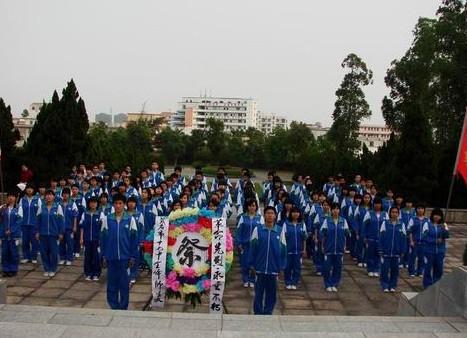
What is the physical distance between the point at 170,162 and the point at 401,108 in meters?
36.6

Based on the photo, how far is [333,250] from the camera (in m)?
8.32

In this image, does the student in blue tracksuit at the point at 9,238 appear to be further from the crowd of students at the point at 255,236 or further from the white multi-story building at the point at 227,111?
the white multi-story building at the point at 227,111

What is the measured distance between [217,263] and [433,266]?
428 centimetres

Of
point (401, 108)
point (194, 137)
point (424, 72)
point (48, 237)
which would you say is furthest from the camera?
point (194, 137)

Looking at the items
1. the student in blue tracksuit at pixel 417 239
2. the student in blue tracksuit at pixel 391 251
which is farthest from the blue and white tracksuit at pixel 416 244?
the student in blue tracksuit at pixel 391 251

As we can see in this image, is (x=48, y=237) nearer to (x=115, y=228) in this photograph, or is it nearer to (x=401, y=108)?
(x=115, y=228)

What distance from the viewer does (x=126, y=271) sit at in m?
6.64

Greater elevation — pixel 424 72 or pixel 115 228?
pixel 424 72

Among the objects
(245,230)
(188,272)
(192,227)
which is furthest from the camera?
(245,230)

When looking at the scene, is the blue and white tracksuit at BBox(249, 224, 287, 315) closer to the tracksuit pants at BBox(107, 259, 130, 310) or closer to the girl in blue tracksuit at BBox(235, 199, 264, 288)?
the girl in blue tracksuit at BBox(235, 199, 264, 288)

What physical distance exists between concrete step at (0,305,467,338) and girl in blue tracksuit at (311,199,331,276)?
3352 millimetres

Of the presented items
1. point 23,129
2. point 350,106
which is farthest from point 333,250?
point 23,129

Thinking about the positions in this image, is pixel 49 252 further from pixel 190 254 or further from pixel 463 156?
pixel 463 156

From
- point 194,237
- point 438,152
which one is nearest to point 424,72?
point 438,152
